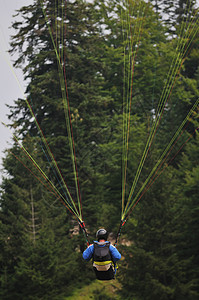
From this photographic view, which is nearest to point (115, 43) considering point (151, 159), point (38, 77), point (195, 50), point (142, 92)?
point (142, 92)

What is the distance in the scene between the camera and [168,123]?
31297 millimetres

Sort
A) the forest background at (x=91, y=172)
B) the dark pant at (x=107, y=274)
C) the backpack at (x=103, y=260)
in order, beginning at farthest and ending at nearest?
the forest background at (x=91, y=172), the dark pant at (x=107, y=274), the backpack at (x=103, y=260)

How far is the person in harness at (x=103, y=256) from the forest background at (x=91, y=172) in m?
8.66

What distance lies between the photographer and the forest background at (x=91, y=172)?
17.5 meters

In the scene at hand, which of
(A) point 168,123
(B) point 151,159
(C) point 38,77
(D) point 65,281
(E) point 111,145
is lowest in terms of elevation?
(D) point 65,281

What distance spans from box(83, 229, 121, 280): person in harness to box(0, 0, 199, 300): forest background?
8664mm

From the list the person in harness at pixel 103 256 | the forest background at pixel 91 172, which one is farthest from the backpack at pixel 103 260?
the forest background at pixel 91 172

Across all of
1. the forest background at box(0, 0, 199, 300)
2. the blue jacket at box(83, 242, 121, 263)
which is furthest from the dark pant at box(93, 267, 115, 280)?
the forest background at box(0, 0, 199, 300)

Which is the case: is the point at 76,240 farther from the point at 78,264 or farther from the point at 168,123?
the point at 168,123

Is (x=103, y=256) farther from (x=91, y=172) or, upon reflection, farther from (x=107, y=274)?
(x=91, y=172)

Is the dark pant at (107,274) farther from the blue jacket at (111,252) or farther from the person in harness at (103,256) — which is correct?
the blue jacket at (111,252)

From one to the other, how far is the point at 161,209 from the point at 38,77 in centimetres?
1259

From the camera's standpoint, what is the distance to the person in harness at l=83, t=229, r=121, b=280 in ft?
27.2

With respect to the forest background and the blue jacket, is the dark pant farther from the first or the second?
the forest background
